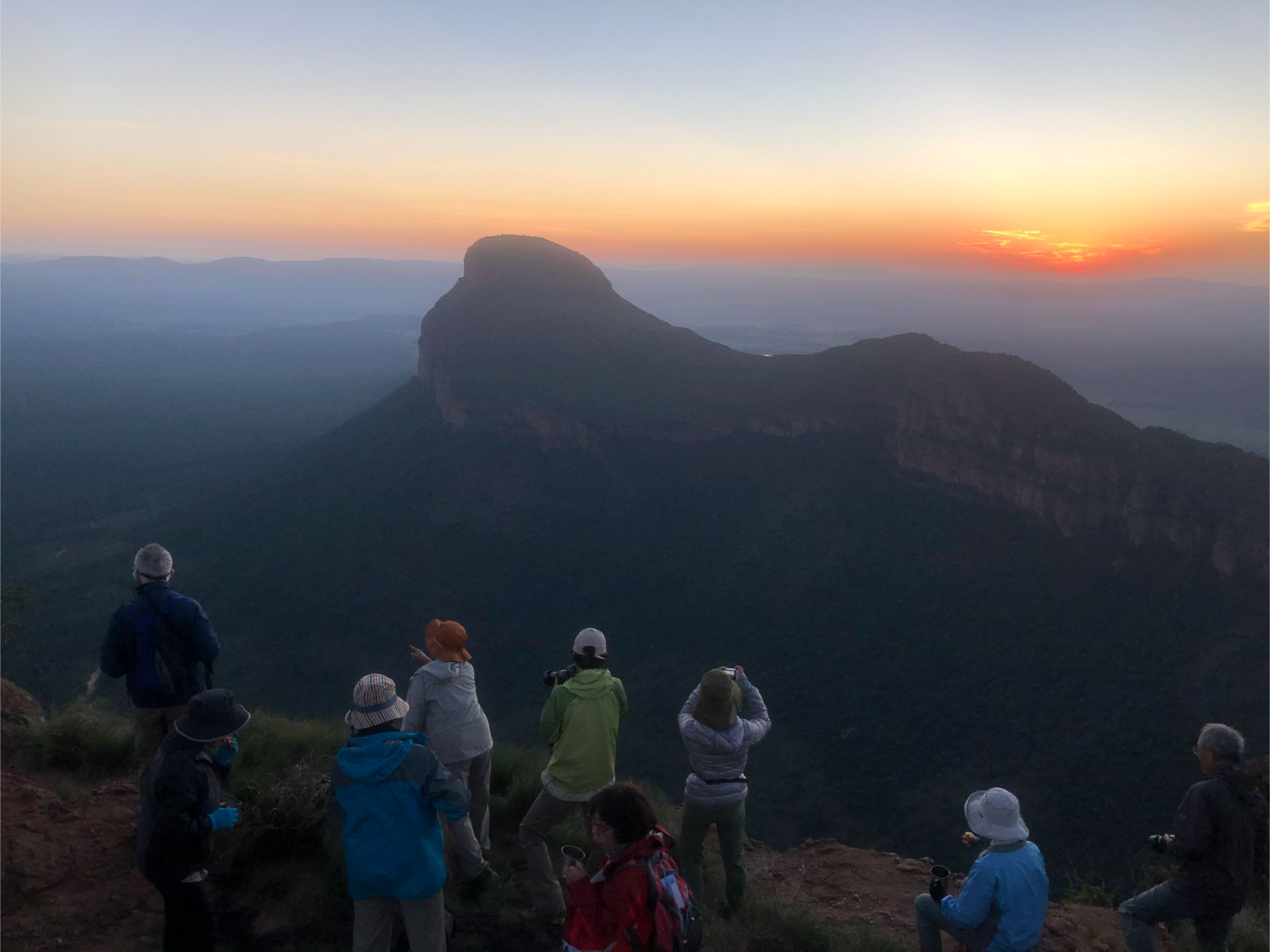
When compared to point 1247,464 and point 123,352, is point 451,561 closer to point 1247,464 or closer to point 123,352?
point 1247,464

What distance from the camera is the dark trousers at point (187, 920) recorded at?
14.7 feet

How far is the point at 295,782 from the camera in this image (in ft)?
20.3

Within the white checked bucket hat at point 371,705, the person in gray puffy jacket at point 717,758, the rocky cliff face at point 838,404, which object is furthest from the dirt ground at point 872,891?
the rocky cliff face at point 838,404

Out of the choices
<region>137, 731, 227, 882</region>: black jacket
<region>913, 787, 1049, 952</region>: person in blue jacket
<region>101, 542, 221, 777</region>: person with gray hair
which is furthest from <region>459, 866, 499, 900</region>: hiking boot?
<region>913, 787, 1049, 952</region>: person in blue jacket

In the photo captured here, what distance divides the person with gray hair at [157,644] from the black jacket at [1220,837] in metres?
6.66

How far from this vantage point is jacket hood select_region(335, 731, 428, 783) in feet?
12.9

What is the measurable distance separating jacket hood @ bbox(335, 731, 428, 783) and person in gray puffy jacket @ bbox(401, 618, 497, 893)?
1.26m

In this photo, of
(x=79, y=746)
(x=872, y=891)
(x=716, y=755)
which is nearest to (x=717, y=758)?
(x=716, y=755)

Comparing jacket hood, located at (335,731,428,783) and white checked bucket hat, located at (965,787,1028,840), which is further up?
jacket hood, located at (335,731,428,783)

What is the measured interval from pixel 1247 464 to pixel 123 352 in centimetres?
15894

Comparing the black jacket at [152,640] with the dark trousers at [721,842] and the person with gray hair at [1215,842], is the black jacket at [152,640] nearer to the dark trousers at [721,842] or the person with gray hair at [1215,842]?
the dark trousers at [721,842]

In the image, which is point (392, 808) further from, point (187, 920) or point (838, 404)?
point (838, 404)

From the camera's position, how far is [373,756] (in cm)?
397

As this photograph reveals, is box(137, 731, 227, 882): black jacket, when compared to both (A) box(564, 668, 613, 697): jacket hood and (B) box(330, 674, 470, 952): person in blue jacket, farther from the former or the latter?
(A) box(564, 668, 613, 697): jacket hood
